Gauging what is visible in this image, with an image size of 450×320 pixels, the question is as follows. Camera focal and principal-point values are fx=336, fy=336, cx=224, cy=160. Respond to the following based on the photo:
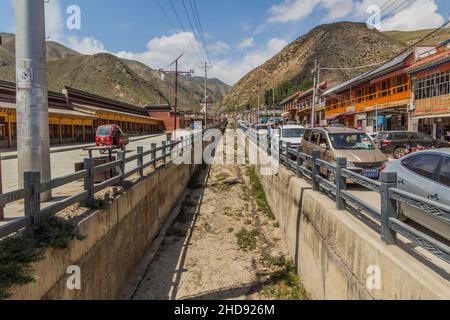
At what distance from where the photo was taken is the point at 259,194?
18.0 m

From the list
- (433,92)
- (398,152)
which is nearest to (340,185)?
A: (398,152)

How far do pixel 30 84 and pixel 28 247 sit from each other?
3.61 meters

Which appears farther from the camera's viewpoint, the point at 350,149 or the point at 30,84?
the point at 350,149

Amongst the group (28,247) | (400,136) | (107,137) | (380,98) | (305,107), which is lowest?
(28,247)

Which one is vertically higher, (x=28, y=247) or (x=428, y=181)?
(x=428, y=181)

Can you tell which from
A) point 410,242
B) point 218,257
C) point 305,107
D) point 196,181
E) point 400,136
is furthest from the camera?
point 305,107

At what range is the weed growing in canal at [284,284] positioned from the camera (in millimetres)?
7597

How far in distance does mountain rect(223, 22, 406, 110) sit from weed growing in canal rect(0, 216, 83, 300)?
99769mm

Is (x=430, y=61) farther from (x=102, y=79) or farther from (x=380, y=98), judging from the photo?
(x=102, y=79)

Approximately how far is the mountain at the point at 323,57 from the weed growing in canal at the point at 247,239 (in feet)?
303
